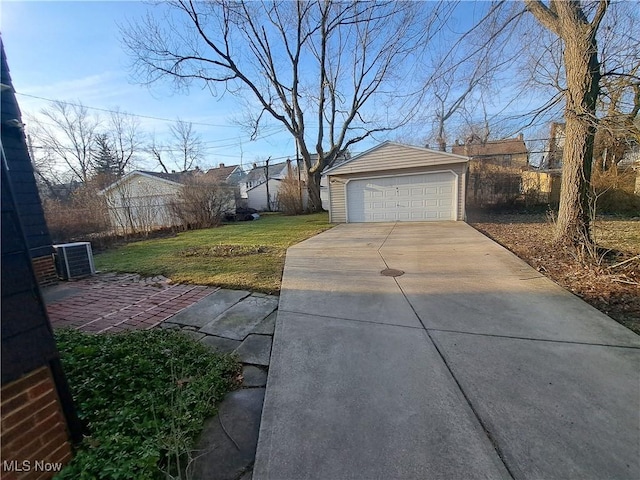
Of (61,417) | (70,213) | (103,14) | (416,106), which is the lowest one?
(61,417)

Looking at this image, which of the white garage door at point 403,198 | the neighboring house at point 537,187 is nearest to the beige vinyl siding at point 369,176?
the white garage door at point 403,198

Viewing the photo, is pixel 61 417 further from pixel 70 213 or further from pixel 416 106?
pixel 70 213

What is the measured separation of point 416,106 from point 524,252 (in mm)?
4049

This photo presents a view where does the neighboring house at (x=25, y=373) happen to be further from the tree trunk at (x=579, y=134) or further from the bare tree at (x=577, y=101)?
→ the tree trunk at (x=579, y=134)

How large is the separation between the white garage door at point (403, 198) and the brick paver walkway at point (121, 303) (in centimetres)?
864

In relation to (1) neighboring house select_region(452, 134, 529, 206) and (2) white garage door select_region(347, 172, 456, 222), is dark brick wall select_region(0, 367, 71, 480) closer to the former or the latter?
(2) white garage door select_region(347, 172, 456, 222)

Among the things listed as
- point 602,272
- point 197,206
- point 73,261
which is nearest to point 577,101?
point 602,272

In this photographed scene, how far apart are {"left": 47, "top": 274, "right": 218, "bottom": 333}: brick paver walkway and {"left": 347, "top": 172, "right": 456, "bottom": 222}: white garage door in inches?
340

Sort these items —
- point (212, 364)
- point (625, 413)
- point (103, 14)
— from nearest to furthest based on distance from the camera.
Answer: point (625, 413) → point (212, 364) → point (103, 14)

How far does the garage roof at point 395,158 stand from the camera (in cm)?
1041

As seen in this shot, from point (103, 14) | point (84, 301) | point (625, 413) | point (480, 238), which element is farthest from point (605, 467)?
point (103, 14)

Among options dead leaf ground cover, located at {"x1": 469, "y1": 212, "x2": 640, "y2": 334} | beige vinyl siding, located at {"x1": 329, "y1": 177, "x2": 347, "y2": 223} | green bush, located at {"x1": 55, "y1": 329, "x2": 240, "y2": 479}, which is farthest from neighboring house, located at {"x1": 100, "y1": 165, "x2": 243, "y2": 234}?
dead leaf ground cover, located at {"x1": 469, "y1": 212, "x2": 640, "y2": 334}

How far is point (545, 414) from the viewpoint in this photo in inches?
68.6

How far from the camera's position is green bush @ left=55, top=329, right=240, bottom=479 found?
148 cm
